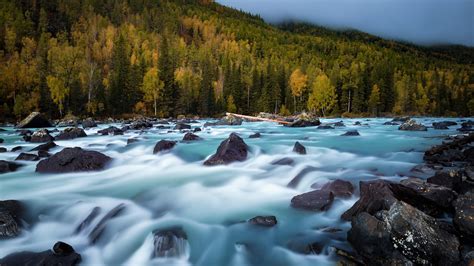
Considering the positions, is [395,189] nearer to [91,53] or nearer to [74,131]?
[74,131]

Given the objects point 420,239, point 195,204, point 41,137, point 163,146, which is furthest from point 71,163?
point 41,137

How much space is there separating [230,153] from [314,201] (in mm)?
5457

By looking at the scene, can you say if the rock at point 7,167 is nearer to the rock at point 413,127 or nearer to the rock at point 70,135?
the rock at point 70,135

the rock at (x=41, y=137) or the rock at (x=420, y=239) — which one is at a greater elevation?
the rock at (x=420, y=239)

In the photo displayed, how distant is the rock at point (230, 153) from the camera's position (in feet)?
40.5

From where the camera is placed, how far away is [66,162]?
445 inches

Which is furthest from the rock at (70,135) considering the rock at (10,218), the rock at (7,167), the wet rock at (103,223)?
the wet rock at (103,223)

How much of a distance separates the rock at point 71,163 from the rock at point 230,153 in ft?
13.2

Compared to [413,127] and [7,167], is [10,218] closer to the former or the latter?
[7,167]

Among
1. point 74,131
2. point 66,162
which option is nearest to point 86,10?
point 74,131

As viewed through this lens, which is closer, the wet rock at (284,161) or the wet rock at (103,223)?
the wet rock at (103,223)

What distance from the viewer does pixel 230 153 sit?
41.6 ft

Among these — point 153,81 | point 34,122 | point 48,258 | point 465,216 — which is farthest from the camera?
point 153,81

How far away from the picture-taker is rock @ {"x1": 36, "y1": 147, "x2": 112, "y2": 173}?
11.2m
